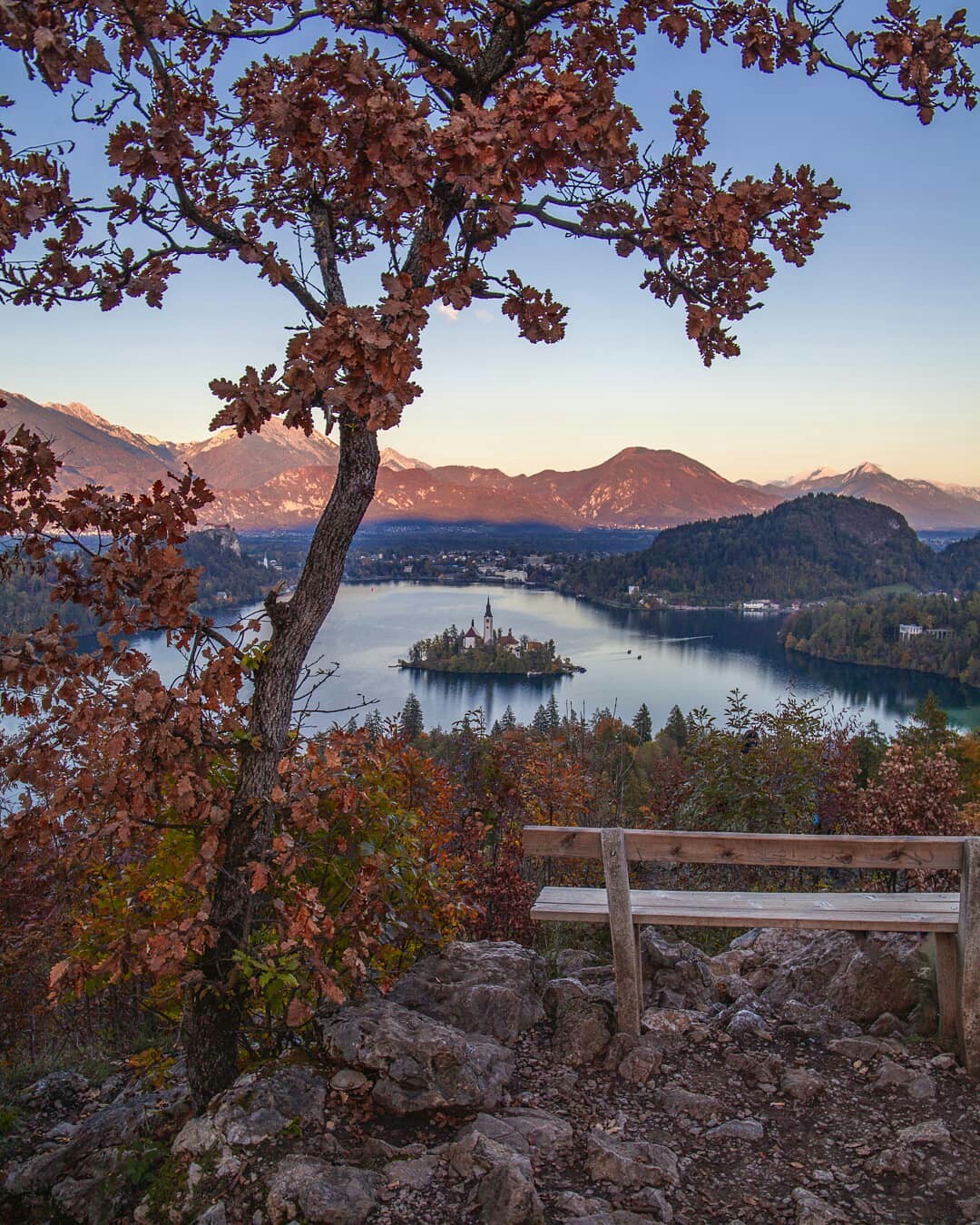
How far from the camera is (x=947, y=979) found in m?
3.75

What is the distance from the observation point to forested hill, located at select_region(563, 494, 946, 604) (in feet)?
380

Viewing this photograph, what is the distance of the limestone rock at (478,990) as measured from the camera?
12.7 feet

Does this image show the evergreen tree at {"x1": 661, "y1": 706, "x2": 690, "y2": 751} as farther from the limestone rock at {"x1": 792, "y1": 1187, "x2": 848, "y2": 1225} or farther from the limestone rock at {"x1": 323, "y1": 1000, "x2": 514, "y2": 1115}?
the limestone rock at {"x1": 792, "y1": 1187, "x2": 848, "y2": 1225}

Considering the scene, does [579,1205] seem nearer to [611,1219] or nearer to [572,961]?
[611,1219]

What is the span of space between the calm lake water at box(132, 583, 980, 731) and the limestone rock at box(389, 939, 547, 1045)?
28.3 metres

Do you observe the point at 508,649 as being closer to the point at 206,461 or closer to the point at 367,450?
the point at 367,450

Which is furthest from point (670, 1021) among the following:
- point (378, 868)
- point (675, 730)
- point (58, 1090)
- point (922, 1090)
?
point (675, 730)

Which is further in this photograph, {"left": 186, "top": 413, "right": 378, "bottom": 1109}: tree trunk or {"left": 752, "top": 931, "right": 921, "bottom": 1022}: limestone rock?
{"left": 752, "top": 931, "right": 921, "bottom": 1022}: limestone rock

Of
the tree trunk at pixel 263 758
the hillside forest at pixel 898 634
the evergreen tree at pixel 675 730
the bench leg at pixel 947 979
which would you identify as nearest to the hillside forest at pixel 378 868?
the tree trunk at pixel 263 758

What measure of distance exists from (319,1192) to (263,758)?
1.43 metres

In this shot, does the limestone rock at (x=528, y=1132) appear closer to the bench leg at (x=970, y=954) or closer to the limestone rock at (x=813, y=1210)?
the limestone rock at (x=813, y=1210)

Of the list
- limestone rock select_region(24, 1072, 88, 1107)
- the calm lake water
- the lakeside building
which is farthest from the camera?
the lakeside building

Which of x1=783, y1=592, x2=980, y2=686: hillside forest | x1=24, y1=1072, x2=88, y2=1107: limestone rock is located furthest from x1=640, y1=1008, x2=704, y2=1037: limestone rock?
x1=783, y1=592, x2=980, y2=686: hillside forest

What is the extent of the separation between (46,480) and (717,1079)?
3.59 meters
